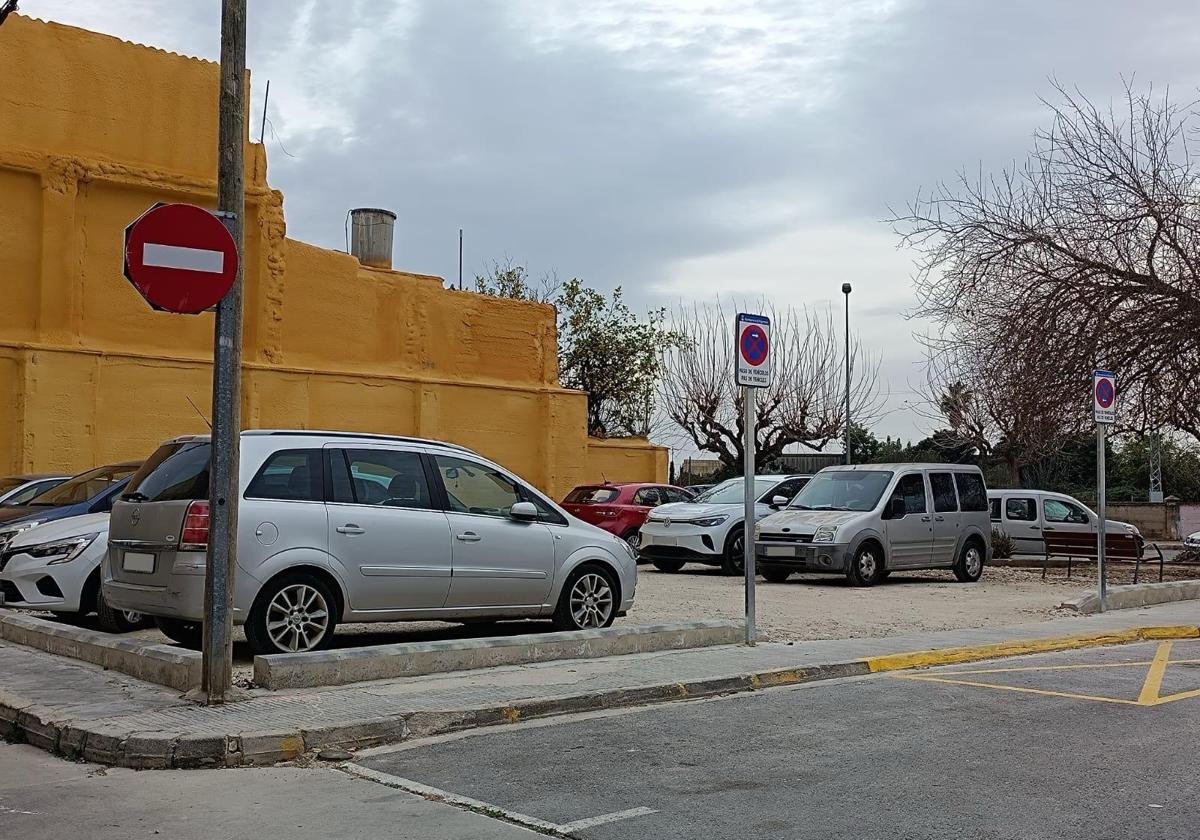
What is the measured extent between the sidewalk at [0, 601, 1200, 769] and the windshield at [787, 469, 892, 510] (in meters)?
7.40

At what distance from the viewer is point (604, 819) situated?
559 cm

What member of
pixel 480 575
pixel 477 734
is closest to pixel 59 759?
pixel 477 734

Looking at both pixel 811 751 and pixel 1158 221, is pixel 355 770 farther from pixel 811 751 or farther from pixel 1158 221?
pixel 1158 221

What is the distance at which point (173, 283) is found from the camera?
752 centimetres

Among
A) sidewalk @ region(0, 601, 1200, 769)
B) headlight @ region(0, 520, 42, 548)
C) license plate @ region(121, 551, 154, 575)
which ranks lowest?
sidewalk @ region(0, 601, 1200, 769)

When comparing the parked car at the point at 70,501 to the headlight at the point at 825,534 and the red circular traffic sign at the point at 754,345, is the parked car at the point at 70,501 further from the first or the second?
the headlight at the point at 825,534

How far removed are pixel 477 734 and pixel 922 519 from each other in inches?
501

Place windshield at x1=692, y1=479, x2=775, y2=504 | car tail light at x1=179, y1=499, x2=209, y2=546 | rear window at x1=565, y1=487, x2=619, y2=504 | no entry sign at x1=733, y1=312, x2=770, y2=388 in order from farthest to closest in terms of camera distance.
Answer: rear window at x1=565, y1=487, x2=619, y2=504 < windshield at x1=692, y1=479, x2=775, y2=504 < no entry sign at x1=733, y1=312, x2=770, y2=388 < car tail light at x1=179, y1=499, x2=209, y2=546

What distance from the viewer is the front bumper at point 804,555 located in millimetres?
17719

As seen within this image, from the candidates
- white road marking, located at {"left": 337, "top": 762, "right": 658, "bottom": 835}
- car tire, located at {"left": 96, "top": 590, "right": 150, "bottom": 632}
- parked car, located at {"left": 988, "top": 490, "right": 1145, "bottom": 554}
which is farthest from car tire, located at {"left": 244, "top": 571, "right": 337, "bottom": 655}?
parked car, located at {"left": 988, "top": 490, "right": 1145, "bottom": 554}

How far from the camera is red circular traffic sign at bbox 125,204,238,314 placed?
24.3 ft

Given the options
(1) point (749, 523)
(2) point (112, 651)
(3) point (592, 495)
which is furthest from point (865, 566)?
(2) point (112, 651)

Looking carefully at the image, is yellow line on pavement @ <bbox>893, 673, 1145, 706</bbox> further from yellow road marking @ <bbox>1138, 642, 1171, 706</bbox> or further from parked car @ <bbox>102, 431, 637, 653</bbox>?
parked car @ <bbox>102, 431, 637, 653</bbox>

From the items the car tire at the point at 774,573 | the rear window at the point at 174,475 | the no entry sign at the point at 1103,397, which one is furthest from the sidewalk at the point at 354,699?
the car tire at the point at 774,573
